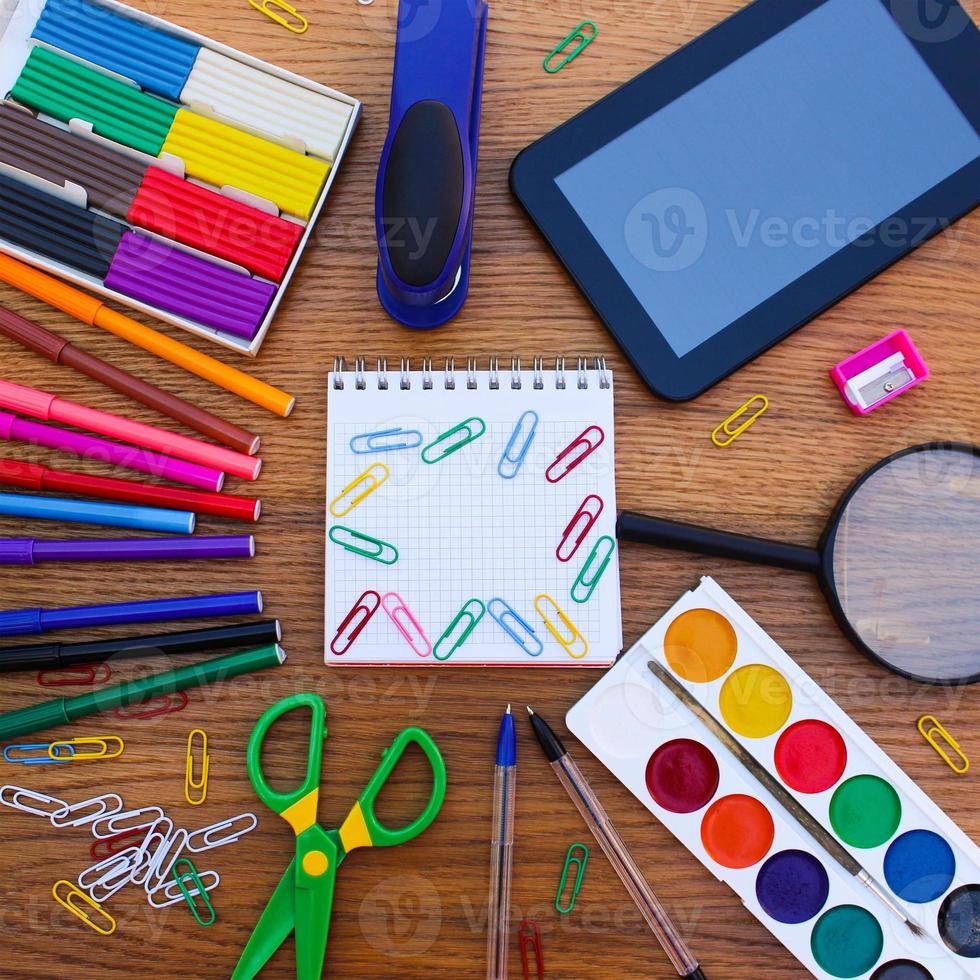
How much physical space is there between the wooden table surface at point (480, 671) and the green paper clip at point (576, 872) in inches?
0.5

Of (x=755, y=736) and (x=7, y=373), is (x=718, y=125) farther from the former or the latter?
(x=7, y=373)

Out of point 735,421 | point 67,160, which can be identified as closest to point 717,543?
point 735,421

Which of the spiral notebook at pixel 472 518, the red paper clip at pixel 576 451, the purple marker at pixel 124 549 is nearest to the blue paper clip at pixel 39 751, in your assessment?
the purple marker at pixel 124 549

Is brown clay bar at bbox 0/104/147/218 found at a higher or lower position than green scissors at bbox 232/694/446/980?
higher

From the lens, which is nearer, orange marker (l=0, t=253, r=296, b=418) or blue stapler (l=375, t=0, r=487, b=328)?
blue stapler (l=375, t=0, r=487, b=328)

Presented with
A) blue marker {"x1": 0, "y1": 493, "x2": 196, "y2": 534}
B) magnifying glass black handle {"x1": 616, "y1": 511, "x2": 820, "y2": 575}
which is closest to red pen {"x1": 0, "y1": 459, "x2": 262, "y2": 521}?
blue marker {"x1": 0, "y1": 493, "x2": 196, "y2": 534}

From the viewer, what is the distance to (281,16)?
3.70 ft

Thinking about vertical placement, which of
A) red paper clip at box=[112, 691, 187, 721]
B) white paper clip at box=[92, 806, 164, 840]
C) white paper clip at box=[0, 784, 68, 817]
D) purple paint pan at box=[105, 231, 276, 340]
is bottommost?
white paper clip at box=[92, 806, 164, 840]

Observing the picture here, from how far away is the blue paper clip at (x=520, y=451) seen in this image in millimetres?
1099

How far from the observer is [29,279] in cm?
108

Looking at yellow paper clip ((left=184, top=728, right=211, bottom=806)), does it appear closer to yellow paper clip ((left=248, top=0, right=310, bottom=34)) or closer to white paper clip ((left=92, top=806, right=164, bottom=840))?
white paper clip ((left=92, top=806, right=164, bottom=840))

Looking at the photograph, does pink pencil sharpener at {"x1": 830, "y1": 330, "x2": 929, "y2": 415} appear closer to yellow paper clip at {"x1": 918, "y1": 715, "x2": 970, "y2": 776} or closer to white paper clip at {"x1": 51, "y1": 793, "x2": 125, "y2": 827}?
yellow paper clip at {"x1": 918, "y1": 715, "x2": 970, "y2": 776}

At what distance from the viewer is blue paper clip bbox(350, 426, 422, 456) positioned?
110cm

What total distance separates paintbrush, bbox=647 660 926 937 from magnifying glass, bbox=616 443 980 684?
171 millimetres
